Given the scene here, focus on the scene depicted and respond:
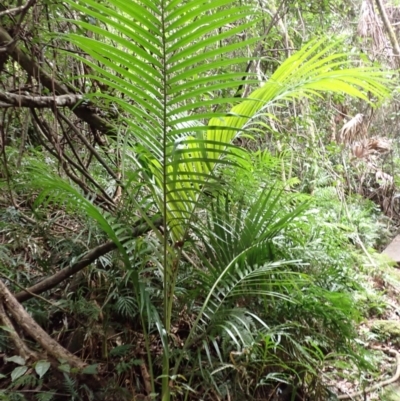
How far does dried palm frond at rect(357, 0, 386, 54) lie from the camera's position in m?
3.62

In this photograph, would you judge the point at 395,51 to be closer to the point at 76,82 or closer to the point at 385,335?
the point at 385,335

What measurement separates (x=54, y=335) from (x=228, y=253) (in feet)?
2.63

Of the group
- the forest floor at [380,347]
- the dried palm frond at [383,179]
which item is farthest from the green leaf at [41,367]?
the dried palm frond at [383,179]

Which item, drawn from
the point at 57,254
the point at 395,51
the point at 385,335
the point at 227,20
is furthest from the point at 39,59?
the point at 395,51

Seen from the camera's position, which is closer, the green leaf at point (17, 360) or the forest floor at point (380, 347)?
the green leaf at point (17, 360)

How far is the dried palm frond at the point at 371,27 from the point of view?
3623 mm

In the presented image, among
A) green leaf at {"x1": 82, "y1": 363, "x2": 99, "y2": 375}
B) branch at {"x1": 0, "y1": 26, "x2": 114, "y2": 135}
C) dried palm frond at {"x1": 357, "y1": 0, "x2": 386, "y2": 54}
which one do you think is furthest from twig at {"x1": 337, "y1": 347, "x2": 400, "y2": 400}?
dried palm frond at {"x1": 357, "y1": 0, "x2": 386, "y2": 54}

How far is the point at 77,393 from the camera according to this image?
136cm

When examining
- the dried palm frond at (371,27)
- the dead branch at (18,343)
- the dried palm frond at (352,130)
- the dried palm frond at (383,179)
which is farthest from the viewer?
the dried palm frond at (383,179)

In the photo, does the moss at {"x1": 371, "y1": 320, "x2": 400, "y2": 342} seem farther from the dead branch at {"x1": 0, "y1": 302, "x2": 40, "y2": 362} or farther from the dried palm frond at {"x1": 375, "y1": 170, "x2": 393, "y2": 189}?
the dried palm frond at {"x1": 375, "y1": 170, "x2": 393, "y2": 189}

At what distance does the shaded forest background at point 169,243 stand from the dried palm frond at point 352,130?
197 cm

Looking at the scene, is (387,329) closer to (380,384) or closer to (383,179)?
(380,384)

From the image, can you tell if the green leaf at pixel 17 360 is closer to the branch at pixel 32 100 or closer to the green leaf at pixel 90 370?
the green leaf at pixel 90 370

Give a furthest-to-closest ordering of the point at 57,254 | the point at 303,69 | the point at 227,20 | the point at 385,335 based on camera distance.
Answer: the point at 385,335, the point at 57,254, the point at 303,69, the point at 227,20
